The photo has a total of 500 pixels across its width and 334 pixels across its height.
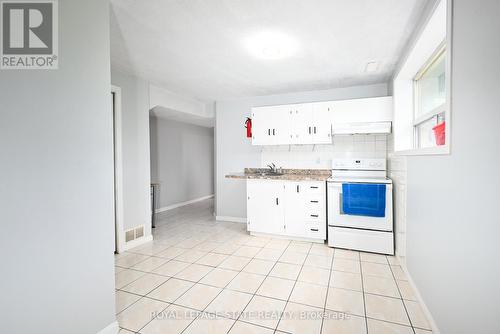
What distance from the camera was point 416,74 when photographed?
2.75 metres

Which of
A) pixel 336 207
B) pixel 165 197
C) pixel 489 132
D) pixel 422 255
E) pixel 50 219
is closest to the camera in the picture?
pixel 489 132

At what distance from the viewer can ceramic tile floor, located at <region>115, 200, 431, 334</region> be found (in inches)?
68.8

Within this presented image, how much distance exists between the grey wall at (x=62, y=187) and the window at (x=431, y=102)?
99.7 inches

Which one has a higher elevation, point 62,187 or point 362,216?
point 62,187

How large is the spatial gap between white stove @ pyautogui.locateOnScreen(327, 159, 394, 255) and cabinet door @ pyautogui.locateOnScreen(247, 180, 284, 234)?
739 millimetres

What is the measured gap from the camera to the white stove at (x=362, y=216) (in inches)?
118

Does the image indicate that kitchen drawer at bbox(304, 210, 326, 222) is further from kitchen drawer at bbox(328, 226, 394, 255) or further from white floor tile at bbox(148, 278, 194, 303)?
white floor tile at bbox(148, 278, 194, 303)

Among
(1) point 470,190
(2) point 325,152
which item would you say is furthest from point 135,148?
(1) point 470,190

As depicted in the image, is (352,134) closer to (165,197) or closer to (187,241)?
(187,241)

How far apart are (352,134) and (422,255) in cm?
215

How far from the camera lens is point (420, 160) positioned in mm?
1975

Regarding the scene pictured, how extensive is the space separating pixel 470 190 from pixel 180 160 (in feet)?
19.5

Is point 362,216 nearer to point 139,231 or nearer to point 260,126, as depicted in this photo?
point 260,126

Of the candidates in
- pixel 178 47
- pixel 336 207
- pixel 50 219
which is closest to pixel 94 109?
pixel 50 219
